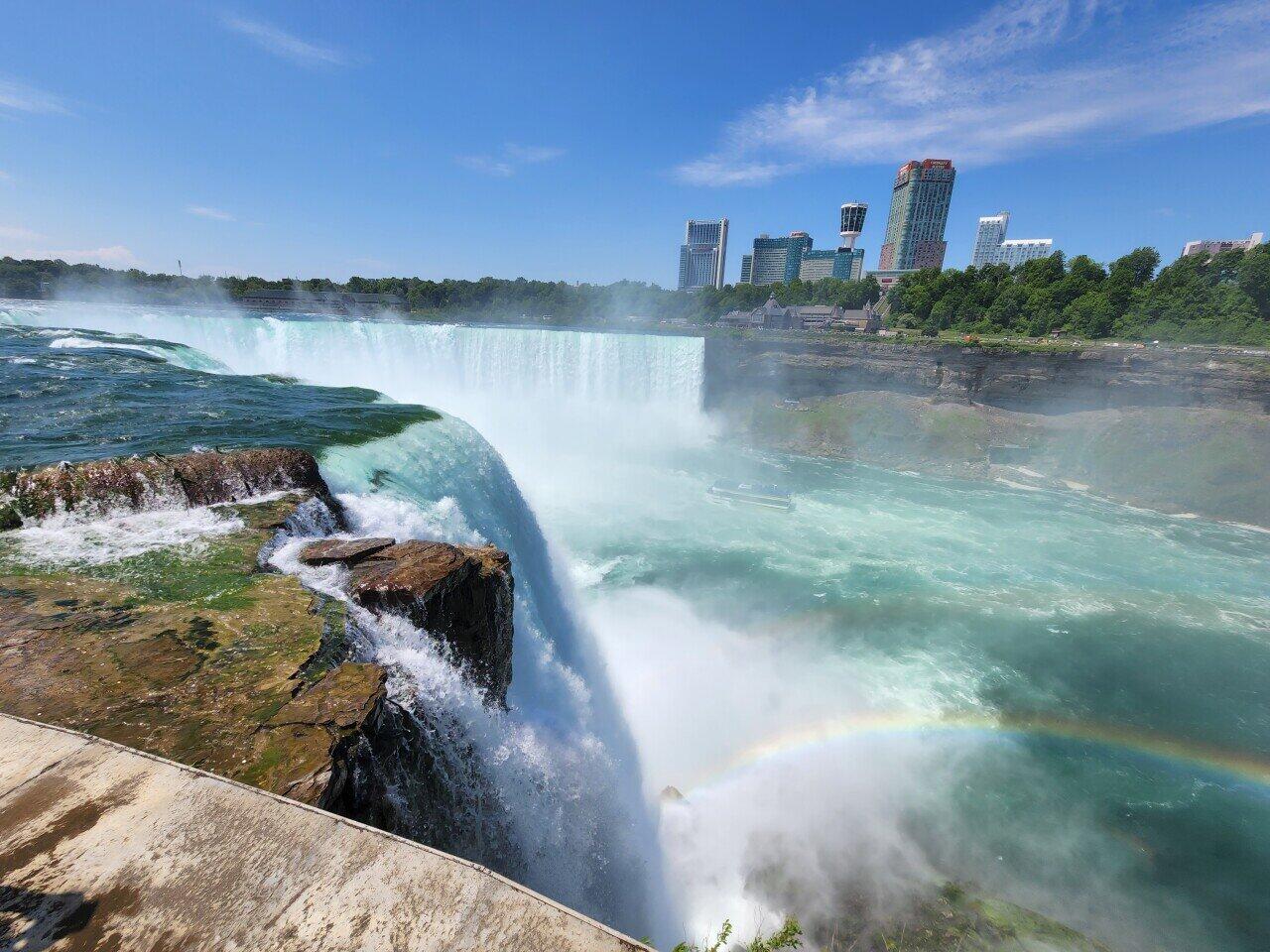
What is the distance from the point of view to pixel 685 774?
31.9 ft

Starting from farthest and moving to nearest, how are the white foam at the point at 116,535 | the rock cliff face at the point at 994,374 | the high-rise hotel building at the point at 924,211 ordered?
the high-rise hotel building at the point at 924,211 → the rock cliff face at the point at 994,374 → the white foam at the point at 116,535

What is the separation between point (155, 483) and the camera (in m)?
7.32

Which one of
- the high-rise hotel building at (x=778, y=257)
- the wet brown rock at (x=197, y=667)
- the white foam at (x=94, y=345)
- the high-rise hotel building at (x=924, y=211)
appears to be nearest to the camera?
the wet brown rock at (x=197, y=667)

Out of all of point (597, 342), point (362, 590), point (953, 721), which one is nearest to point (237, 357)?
point (597, 342)

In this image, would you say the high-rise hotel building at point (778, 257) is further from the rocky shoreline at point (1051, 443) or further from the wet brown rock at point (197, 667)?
the wet brown rock at point (197, 667)

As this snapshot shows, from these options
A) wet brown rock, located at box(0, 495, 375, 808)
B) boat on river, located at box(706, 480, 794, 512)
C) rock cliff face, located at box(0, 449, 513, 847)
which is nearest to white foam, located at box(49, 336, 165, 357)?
rock cliff face, located at box(0, 449, 513, 847)

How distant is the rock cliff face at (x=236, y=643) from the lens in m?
3.56

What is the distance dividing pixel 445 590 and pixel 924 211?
218473 mm

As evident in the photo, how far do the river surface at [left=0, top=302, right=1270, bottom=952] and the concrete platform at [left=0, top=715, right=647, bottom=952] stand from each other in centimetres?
314

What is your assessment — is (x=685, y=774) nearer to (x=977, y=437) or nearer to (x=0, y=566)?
(x=0, y=566)

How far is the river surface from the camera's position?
7586mm

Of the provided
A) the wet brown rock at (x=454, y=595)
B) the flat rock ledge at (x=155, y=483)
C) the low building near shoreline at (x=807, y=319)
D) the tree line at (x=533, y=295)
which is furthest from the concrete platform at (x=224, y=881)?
the tree line at (x=533, y=295)

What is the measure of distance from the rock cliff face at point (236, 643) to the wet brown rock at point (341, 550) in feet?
0.07

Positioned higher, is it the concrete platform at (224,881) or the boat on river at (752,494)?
the concrete platform at (224,881)
